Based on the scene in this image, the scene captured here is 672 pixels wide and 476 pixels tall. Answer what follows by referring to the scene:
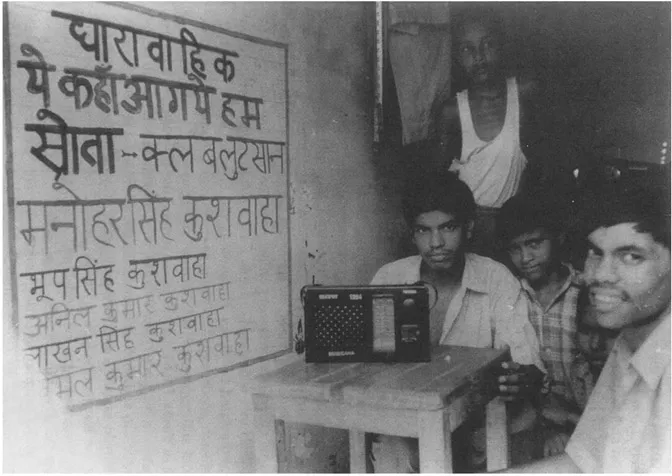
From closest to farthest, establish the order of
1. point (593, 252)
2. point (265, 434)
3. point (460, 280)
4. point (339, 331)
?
point (265, 434), point (339, 331), point (593, 252), point (460, 280)

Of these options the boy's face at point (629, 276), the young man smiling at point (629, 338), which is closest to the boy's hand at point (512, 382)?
the young man smiling at point (629, 338)

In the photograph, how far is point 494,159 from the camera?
178 cm

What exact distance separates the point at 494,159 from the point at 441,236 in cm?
26

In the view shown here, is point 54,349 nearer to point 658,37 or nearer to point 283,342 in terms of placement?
point 283,342

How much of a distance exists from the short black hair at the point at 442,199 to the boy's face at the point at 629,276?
0.36m

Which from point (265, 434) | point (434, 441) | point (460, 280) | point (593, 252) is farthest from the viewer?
point (460, 280)

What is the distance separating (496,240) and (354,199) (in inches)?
17.1

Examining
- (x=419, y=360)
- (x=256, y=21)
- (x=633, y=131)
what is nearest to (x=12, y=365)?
(x=419, y=360)

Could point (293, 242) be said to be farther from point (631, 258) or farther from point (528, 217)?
point (631, 258)

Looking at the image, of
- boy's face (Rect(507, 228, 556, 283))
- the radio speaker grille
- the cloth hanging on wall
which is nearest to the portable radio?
the radio speaker grille

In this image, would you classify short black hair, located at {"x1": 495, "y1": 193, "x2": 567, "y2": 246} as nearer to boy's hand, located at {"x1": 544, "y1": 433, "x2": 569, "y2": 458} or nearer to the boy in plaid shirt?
the boy in plaid shirt

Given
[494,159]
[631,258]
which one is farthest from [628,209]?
[494,159]

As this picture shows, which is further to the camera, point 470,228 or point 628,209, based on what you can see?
point 470,228

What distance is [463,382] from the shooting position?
1.30m
